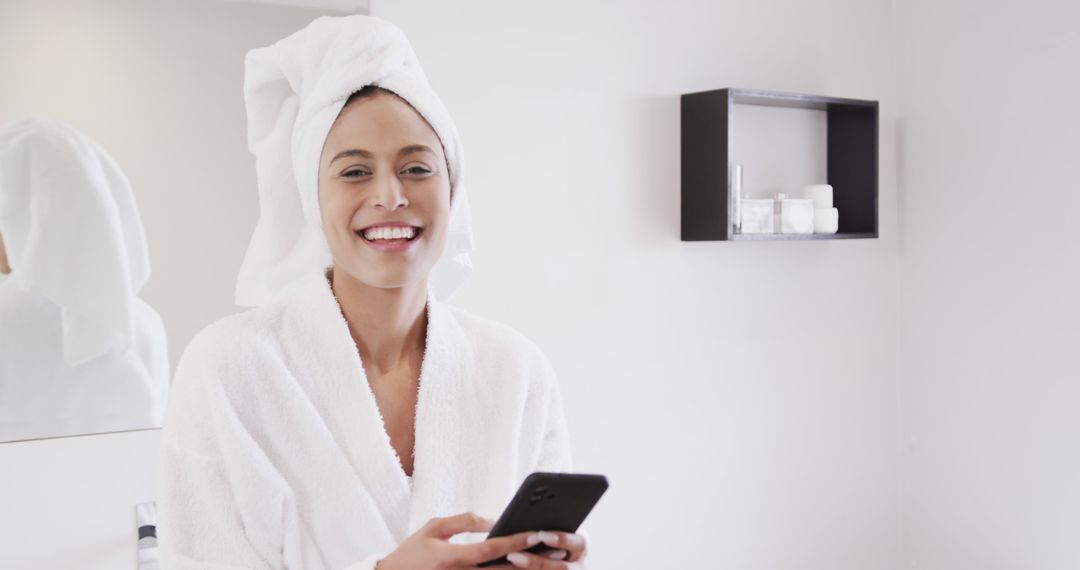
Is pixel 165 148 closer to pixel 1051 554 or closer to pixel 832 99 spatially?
pixel 832 99

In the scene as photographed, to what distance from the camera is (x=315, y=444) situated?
124cm

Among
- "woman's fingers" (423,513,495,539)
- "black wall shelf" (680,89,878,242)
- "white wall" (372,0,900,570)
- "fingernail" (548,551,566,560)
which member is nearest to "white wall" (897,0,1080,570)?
"white wall" (372,0,900,570)

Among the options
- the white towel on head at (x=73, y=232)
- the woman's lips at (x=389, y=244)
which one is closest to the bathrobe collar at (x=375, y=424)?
the woman's lips at (x=389, y=244)

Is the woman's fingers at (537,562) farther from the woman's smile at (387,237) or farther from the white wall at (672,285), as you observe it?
the white wall at (672,285)

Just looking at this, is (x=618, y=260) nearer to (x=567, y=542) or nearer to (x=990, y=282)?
(x=990, y=282)

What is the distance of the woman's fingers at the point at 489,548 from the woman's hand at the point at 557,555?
0.06 feet

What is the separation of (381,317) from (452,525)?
1.09ft

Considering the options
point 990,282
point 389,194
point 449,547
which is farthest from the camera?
point 990,282

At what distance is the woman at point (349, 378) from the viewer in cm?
119

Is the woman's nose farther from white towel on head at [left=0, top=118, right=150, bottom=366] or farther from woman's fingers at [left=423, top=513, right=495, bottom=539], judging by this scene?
white towel on head at [left=0, top=118, right=150, bottom=366]

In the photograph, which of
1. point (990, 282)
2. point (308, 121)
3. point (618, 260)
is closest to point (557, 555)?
point (308, 121)

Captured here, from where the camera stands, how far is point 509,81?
7.32 ft

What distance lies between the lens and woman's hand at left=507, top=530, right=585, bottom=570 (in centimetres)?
114

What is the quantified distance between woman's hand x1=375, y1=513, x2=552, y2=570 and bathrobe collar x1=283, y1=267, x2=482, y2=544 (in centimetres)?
13
